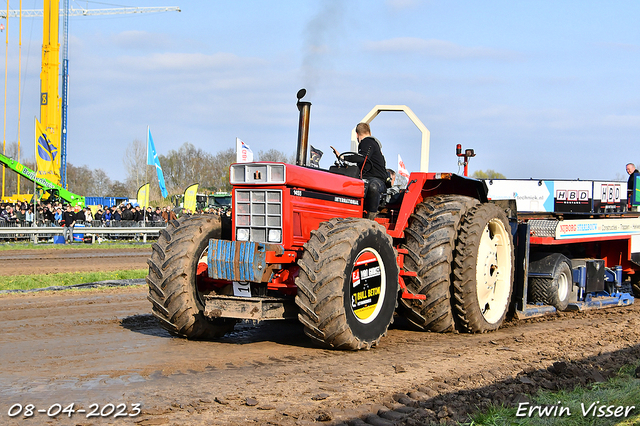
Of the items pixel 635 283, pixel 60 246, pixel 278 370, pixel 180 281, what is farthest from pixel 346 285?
pixel 60 246

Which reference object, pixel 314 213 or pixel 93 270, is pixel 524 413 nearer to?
pixel 314 213

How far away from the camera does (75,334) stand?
7004 millimetres

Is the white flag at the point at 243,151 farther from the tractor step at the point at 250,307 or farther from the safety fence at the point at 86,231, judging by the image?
the safety fence at the point at 86,231

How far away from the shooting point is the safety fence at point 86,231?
2328 cm

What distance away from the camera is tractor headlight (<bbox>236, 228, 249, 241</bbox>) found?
6551 millimetres

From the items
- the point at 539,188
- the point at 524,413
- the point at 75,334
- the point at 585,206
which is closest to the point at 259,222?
the point at 75,334

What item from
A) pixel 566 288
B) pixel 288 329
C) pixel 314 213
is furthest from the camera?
pixel 566 288

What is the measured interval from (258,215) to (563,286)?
5.35 metres

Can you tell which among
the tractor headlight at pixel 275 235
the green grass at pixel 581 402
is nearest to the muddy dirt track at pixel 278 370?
the green grass at pixel 581 402

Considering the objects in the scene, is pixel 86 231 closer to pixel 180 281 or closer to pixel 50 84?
pixel 50 84

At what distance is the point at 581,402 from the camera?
14.1 ft

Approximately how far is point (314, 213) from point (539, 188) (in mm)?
13408

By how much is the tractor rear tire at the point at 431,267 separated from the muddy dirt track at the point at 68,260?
396 inches

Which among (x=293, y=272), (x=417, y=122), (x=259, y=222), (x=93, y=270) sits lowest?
(x=93, y=270)
